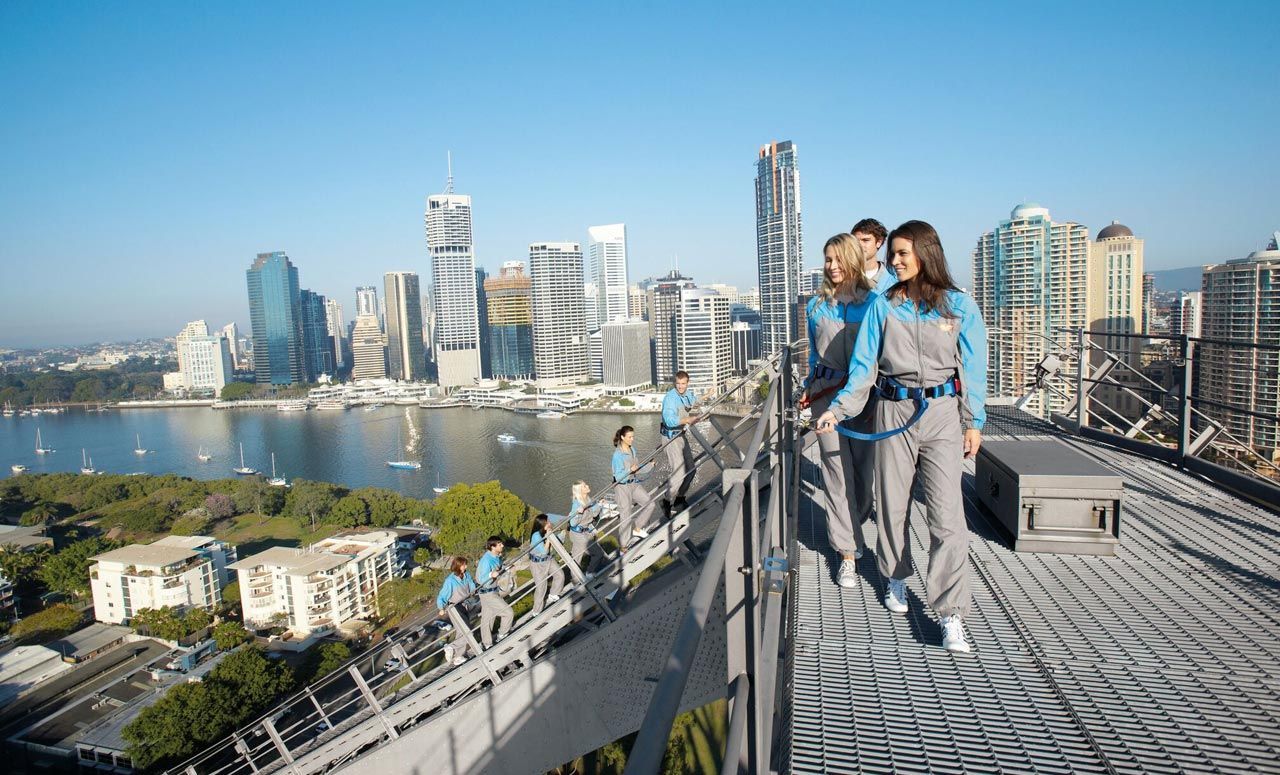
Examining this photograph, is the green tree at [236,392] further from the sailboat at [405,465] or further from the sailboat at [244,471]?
the sailboat at [405,465]

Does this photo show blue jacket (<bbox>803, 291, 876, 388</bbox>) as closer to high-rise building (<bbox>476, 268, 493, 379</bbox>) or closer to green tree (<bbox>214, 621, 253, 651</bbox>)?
green tree (<bbox>214, 621, 253, 651</bbox>)

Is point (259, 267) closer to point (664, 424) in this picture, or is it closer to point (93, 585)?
point (93, 585)

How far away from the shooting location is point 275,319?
64.1m

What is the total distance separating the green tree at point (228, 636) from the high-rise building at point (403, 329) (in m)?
49.8

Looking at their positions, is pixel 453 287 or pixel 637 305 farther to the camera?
pixel 637 305

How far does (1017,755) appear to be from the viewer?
1112mm

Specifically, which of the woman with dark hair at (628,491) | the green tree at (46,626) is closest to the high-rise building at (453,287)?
A: the green tree at (46,626)

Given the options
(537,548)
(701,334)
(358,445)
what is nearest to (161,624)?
(537,548)

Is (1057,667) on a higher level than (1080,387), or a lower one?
lower

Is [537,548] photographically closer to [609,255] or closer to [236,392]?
[236,392]

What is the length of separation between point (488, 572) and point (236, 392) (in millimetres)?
57825

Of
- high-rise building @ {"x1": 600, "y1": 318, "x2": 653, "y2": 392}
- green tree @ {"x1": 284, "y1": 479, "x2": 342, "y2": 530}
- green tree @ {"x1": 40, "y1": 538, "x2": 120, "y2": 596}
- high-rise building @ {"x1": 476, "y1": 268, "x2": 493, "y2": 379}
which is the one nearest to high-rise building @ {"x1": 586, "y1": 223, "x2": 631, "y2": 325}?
high-rise building @ {"x1": 476, "y1": 268, "x2": 493, "y2": 379}

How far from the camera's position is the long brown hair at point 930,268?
60.7 inches

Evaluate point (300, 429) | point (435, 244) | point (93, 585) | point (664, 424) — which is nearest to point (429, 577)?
point (93, 585)
